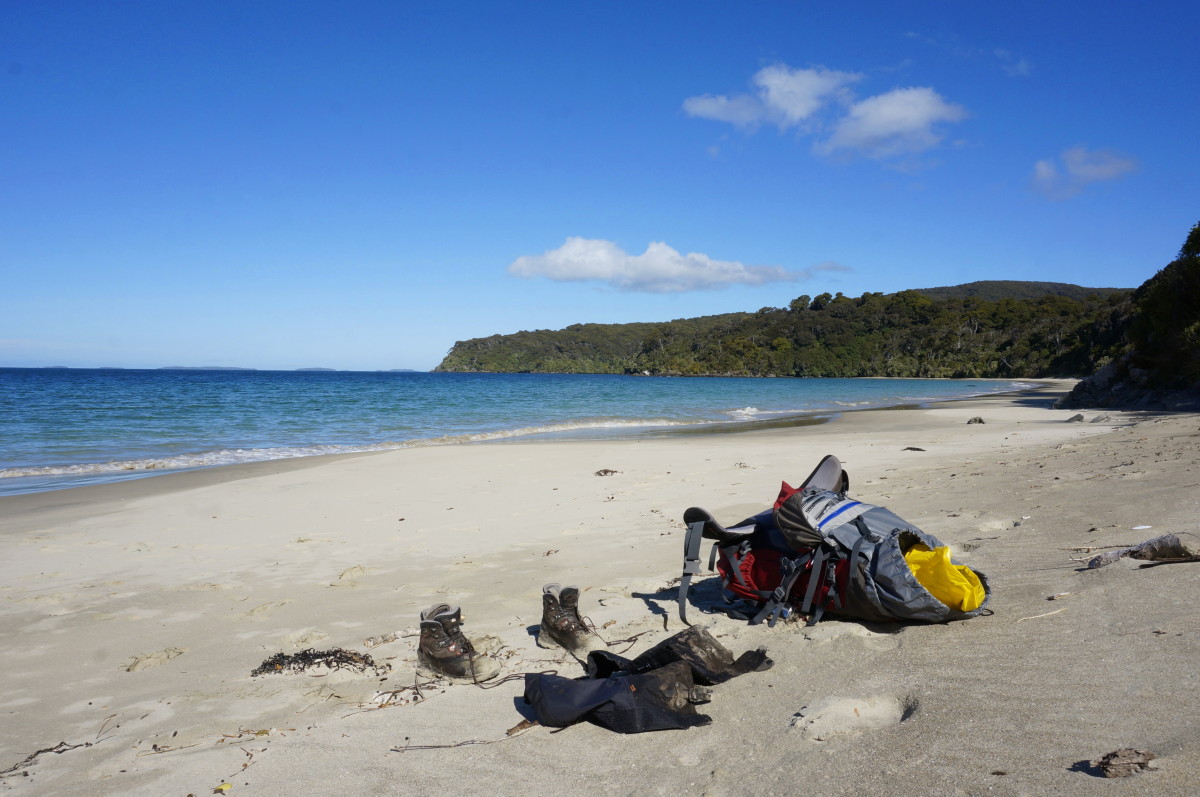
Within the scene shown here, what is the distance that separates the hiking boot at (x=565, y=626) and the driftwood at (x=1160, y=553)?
9.71 feet

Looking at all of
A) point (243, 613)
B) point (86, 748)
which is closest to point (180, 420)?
point (243, 613)

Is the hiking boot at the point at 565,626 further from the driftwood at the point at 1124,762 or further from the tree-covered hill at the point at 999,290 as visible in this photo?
the tree-covered hill at the point at 999,290

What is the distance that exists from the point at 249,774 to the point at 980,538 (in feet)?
16.8

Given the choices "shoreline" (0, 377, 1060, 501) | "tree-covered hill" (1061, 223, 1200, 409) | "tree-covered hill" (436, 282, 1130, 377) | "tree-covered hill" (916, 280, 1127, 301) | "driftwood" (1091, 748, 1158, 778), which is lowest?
"shoreline" (0, 377, 1060, 501)

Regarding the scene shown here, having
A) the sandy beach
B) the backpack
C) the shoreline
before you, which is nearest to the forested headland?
the shoreline

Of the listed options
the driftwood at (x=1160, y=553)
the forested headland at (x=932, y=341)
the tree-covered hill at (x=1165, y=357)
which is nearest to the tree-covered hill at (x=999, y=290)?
the forested headland at (x=932, y=341)

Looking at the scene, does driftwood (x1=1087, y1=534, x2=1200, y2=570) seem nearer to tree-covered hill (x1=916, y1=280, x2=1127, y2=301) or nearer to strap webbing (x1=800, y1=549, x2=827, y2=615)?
strap webbing (x1=800, y1=549, x2=827, y2=615)

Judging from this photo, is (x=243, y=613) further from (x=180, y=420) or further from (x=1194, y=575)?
(x=180, y=420)

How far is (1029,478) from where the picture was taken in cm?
787

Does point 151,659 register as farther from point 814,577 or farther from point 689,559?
point 814,577

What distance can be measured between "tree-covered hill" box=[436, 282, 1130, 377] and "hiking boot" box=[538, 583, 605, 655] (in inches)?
2589

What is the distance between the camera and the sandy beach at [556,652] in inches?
96.6

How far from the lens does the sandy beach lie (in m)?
2.45

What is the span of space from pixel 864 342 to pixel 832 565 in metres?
118
